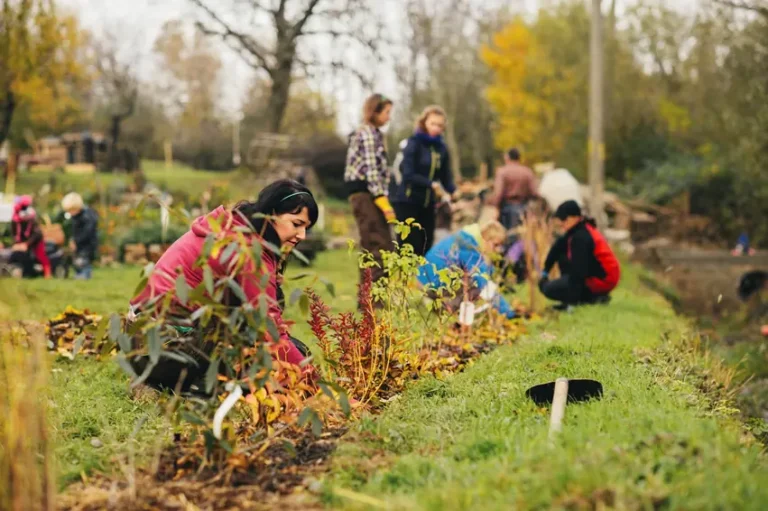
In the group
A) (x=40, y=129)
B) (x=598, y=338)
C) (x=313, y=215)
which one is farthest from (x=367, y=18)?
(x=313, y=215)

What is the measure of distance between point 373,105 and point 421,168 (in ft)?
3.06

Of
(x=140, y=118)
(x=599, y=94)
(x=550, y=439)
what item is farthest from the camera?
(x=140, y=118)

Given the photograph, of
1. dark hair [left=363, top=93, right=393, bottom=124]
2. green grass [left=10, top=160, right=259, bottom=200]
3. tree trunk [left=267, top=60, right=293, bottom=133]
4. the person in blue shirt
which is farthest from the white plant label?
tree trunk [left=267, top=60, right=293, bottom=133]

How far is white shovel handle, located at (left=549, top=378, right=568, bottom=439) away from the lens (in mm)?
3734

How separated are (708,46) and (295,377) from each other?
30420mm

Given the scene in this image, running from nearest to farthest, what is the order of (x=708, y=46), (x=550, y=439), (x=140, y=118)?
(x=550, y=439)
(x=708, y=46)
(x=140, y=118)

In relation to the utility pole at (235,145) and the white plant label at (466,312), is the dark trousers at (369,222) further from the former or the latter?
the utility pole at (235,145)

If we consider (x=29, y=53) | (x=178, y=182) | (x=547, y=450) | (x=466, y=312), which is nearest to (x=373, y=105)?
(x=466, y=312)

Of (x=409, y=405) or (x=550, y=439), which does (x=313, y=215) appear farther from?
(x=550, y=439)

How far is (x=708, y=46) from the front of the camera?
31062 mm

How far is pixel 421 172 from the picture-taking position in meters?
8.59

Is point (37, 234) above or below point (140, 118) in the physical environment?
below

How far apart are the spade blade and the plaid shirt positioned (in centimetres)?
377

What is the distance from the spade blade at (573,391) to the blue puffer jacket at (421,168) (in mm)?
4065
